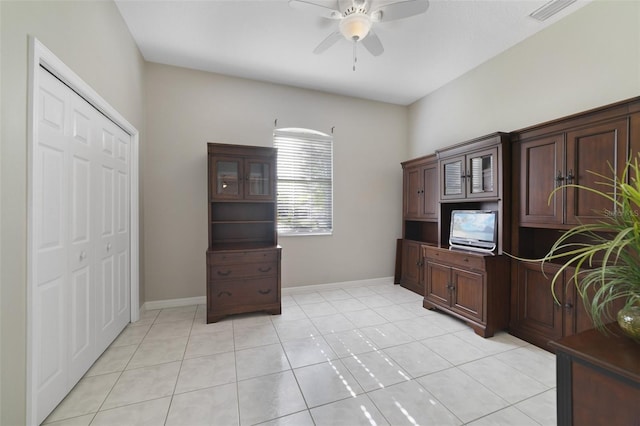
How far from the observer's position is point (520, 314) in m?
2.74

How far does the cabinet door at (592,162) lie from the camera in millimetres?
2055

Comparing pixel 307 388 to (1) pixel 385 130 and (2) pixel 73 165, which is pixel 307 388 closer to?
(2) pixel 73 165

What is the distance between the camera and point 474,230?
3.13m

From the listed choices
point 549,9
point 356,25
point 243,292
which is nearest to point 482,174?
point 549,9

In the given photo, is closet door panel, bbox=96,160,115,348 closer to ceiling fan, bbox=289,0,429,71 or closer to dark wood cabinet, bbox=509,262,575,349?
ceiling fan, bbox=289,0,429,71

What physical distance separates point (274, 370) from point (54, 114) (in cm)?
239

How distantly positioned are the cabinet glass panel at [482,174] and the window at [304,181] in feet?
6.77

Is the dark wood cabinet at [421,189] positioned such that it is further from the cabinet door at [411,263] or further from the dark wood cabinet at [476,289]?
the dark wood cabinet at [476,289]

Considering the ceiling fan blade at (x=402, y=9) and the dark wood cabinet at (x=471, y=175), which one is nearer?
the ceiling fan blade at (x=402, y=9)

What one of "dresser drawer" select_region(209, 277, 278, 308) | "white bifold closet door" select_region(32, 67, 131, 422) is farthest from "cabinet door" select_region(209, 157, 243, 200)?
"dresser drawer" select_region(209, 277, 278, 308)

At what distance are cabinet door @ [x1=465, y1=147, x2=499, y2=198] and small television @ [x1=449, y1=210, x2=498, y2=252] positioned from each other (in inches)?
8.8

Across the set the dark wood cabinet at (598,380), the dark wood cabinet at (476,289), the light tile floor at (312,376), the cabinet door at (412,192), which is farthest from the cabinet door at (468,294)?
the dark wood cabinet at (598,380)

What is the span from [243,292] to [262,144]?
2131mm

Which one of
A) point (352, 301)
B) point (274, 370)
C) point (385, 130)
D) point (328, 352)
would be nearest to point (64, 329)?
point (274, 370)
